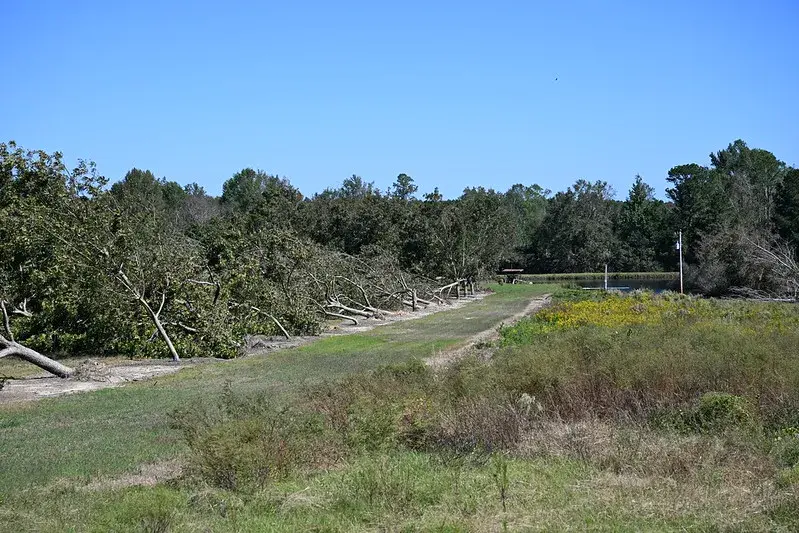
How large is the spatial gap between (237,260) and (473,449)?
60.6 feet

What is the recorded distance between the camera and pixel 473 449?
923 centimetres

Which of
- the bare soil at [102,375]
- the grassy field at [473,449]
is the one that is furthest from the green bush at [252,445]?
the bare soil at [102,375]

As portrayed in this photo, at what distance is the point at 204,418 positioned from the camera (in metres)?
9.91

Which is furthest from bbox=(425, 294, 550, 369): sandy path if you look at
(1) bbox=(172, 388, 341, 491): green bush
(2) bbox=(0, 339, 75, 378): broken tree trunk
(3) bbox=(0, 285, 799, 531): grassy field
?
(2) bbox=(0, 339, 75, 378): broken tree trunk

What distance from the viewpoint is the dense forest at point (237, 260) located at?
75.3ft

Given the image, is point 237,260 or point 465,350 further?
point 237,260

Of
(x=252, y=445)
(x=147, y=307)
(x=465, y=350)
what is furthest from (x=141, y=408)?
(x=465, y=350)

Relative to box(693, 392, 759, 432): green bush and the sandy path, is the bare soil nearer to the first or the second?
the sandy path

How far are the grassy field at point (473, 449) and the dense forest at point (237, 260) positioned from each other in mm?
8235

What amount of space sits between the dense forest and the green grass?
263 centimetres

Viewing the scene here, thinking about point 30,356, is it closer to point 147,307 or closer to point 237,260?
point 147,307

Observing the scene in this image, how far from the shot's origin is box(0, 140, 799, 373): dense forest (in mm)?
22953

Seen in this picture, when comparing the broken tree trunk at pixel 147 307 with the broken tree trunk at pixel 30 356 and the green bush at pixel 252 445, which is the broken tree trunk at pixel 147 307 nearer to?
the broken tree trunk at pixel 30 356

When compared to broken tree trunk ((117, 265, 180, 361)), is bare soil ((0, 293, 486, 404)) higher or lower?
lower
